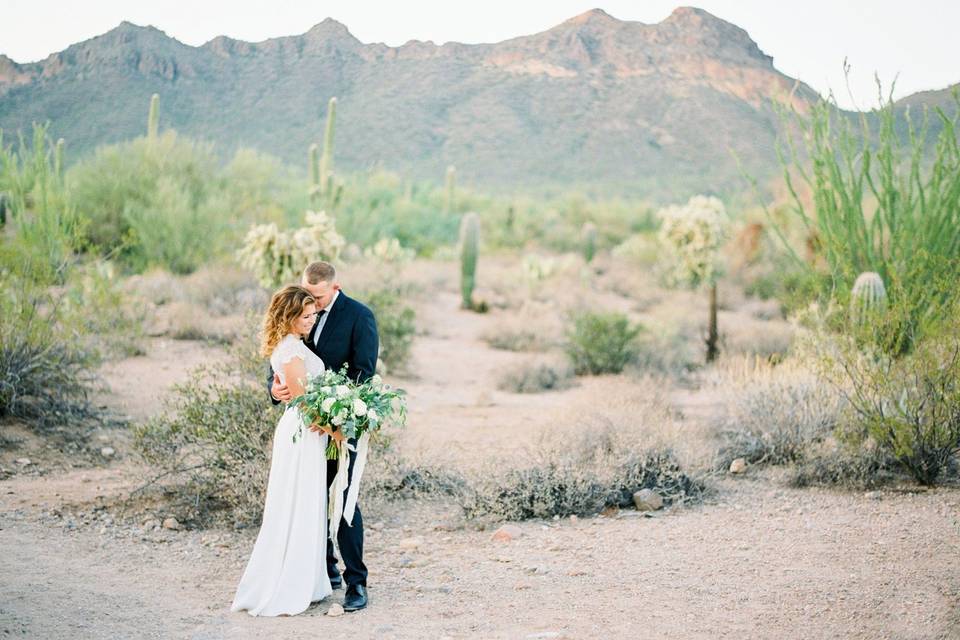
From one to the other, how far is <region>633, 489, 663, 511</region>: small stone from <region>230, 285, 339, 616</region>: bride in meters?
2.92

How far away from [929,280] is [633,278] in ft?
50.0

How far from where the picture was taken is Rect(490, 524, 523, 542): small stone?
6621 mm

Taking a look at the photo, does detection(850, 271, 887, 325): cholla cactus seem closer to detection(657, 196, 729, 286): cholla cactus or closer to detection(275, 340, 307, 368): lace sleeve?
detection(275, 340, 307, 368): lace sleeve

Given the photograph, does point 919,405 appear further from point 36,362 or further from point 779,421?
point 36,362

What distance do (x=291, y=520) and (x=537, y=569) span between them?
163 centimetres

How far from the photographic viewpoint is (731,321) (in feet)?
61.7

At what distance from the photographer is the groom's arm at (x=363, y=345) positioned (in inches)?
203

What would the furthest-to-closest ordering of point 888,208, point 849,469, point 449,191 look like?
point 449,191 → point 888,208 → point 849,469

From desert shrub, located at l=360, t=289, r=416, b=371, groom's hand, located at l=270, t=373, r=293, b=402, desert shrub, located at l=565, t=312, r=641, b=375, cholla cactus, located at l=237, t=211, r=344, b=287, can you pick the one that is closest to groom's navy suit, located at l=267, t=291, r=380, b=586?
groom's hand, located at l=270, t=373, r=293, b=402

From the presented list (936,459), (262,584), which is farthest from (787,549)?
(262,584)

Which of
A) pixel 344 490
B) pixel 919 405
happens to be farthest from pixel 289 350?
pixel 919 405

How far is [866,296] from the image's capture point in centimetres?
906

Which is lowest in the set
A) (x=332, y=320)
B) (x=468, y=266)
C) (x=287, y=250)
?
(x=332, y=320)

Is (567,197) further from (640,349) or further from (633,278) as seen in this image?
(640,349)
